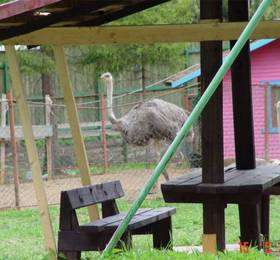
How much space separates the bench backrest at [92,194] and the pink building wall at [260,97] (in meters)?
12.5

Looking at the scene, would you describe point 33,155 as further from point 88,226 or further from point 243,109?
point 243,109

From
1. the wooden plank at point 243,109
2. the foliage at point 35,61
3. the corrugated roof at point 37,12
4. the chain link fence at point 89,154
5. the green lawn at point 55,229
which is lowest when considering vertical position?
the green lawn at point 55,229

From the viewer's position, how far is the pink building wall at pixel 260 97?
21.0 metres

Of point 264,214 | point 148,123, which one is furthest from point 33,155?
point 148,123

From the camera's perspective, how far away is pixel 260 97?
21.0 m

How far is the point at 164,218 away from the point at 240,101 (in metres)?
1.50

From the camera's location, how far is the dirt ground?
15.9 metres

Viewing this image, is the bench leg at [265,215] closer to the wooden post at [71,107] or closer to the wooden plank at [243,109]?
the wooden plank at [243,109]

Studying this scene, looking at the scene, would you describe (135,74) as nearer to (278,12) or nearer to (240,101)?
(278,12)

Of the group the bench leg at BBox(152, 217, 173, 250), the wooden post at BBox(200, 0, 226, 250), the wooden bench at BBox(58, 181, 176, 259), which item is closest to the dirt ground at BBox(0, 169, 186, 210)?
the bench leg at BBox(152, 217, 173, 250)

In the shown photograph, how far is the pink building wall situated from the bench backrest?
12.5 metres

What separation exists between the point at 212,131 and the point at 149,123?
9704 millimetres

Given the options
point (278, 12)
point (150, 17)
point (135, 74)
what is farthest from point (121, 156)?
point (278, 12)

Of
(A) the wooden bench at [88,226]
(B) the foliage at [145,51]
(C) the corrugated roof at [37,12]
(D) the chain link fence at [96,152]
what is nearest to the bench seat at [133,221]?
(A) the wooden bench at [88,226]
